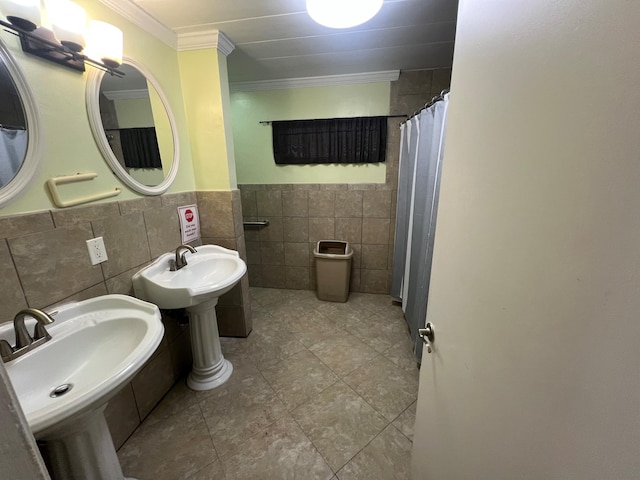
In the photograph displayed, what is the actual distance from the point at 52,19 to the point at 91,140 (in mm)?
432

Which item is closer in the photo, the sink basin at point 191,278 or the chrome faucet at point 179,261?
the sink basin at point 191,278

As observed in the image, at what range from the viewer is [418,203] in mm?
1844

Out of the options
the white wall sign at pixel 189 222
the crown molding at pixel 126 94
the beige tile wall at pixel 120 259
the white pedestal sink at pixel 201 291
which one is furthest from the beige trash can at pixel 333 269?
the crown molding at pixel 126 94

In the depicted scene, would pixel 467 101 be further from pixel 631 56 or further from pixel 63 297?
pixel 63 297

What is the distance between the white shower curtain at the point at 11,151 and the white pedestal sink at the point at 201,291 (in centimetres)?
65

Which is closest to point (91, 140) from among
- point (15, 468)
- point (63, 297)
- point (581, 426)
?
point (63, 297)

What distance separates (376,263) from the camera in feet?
9.09

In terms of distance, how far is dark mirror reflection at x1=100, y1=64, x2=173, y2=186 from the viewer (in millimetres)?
1268

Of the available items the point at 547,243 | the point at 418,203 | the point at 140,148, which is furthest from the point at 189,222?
the point at 547,243

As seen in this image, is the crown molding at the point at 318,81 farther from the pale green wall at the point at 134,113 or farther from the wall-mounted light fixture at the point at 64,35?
the wall-mounted light fixture at the point at 64,35

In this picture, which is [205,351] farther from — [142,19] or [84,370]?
[142,19]

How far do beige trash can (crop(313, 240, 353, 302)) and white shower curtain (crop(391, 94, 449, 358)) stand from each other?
20.4 inches

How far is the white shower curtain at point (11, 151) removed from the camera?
87 centimetres

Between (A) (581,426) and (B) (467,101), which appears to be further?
(B) (467,101)
